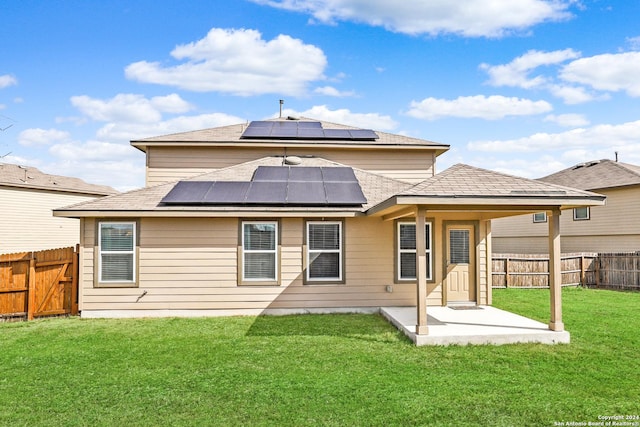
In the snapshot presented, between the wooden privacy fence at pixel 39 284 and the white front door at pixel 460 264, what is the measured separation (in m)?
9.36

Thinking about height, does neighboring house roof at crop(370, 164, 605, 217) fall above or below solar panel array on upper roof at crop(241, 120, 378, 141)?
below

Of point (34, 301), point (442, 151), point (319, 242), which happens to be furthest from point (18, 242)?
point (442, 151)

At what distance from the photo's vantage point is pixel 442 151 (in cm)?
1246

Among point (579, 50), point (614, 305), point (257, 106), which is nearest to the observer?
point (614, 305)

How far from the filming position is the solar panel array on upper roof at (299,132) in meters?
12.3

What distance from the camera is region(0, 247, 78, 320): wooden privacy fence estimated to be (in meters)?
9.16

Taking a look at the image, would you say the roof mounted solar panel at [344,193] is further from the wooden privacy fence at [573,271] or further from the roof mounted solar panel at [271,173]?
the wooden privacy fence at [573,271]

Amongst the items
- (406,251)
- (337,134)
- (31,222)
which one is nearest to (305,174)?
(337,134)

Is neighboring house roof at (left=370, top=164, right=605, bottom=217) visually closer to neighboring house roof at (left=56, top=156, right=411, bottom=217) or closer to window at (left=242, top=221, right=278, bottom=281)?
neighboring house roof at (left=56, top=156, right=411, bottom=217)

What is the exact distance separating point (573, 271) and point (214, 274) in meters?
14.2

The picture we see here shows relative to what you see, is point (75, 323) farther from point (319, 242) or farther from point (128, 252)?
point (319, 242)

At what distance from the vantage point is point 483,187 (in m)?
7.07

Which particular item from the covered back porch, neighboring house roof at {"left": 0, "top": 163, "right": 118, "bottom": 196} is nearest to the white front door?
the covered back porch

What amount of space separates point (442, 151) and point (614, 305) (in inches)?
256
